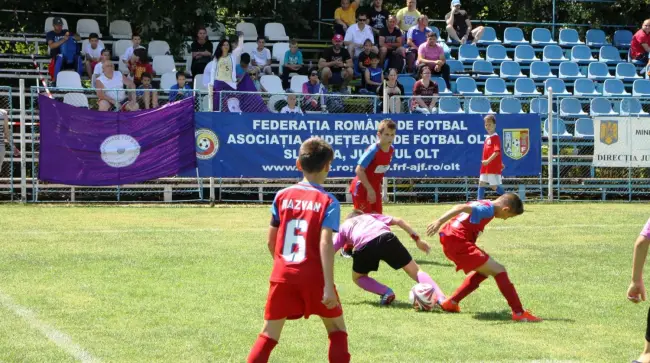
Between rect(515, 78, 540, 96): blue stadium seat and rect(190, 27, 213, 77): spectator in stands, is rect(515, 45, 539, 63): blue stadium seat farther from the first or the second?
rect(190, 27, 213, 77): spectator in stands

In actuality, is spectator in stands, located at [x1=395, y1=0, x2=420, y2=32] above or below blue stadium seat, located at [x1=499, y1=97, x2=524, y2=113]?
above

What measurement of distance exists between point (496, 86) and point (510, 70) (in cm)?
138

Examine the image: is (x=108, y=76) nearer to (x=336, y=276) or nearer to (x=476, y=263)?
(x=336, y=276)

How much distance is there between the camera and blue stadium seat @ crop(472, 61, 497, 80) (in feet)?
89.5

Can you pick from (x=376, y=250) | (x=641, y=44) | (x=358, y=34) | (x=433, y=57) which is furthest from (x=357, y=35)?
(x=376, y=250)

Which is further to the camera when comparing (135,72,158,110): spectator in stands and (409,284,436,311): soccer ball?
(135,72,158,110): spectator in stands

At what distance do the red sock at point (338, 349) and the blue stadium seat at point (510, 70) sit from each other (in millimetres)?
21590

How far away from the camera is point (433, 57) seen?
2548 centimetres

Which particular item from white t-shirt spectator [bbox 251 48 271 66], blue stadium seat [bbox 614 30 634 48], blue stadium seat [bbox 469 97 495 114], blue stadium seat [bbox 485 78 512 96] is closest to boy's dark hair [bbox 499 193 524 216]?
blue stadium seat [bbox 469 97 495 114]

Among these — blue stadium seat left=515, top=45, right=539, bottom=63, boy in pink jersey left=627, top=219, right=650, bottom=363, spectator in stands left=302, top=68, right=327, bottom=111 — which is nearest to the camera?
boy in pink jersey left=627, top=219, right=650, bottom=363

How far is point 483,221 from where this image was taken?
9391mm

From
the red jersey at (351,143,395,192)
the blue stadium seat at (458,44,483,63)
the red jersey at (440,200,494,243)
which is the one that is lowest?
the red jersey at (440,200,494,243)

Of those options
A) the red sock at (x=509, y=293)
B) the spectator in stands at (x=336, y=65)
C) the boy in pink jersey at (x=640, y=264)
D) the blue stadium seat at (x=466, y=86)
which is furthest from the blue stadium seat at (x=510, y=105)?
the boy in pink jersey at (x=640, y=264)

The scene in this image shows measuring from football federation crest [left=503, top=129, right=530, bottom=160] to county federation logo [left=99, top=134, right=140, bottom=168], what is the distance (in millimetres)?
7742
